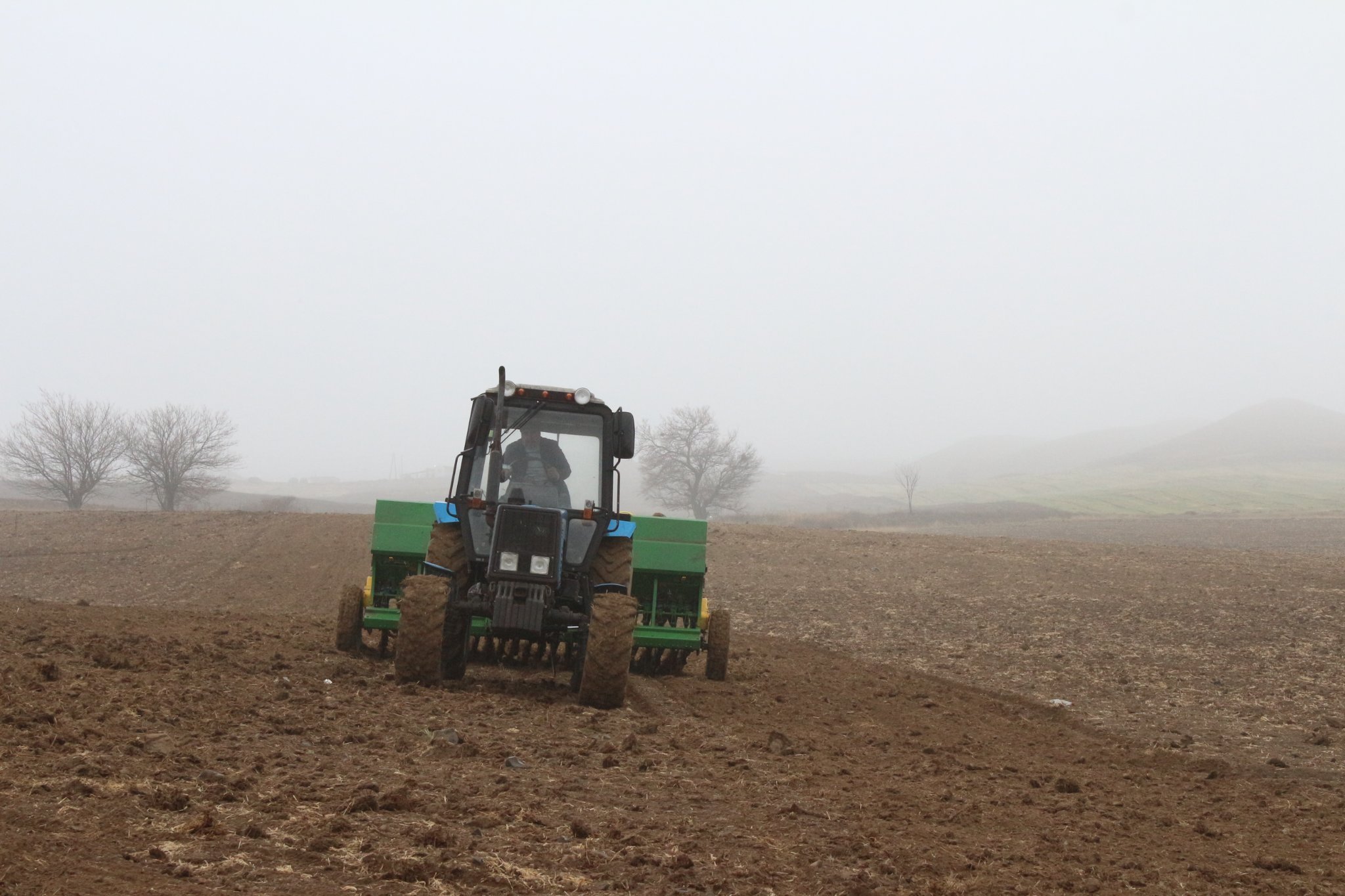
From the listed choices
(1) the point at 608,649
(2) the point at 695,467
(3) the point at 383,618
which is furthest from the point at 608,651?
(2) the point at 695,467

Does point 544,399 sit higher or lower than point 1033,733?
higher

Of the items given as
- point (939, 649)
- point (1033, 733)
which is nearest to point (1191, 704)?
point (1033, 733)

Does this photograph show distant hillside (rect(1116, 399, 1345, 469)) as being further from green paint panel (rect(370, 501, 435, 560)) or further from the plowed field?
green paint panel (rect(370, 501, 435, 560))

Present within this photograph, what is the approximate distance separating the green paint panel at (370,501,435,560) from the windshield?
1504 mm

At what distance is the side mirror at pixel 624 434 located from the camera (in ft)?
31.8

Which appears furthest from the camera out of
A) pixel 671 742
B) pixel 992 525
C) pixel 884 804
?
pixel 992 525

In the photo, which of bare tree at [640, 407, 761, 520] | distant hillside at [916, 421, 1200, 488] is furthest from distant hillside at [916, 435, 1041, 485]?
bare tree at [640, 407, 761, 520]

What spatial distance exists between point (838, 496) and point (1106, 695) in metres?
79.8

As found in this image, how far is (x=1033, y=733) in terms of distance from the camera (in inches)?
374

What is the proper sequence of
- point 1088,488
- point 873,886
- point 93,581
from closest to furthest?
point 873,886, point 93,581, point 1088,488

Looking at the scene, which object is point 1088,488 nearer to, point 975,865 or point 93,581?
point 93,581

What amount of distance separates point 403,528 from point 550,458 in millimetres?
2043

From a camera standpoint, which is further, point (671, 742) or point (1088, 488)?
point (1088, 488)

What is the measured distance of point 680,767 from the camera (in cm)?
664
